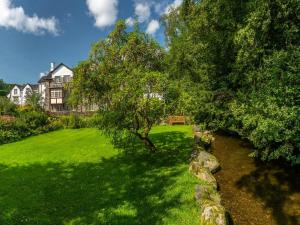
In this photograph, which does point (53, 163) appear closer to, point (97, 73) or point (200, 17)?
point (97, 73)

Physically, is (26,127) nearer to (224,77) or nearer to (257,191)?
(224,77)

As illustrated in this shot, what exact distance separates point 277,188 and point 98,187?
10480mm

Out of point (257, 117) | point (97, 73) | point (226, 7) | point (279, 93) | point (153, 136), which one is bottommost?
point (153, 136)

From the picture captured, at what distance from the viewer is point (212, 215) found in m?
12.2

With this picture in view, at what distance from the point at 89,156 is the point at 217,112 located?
11235 millimetres

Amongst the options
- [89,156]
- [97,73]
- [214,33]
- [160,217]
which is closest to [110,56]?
[97,73]

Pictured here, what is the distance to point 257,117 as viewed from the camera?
15.7 m

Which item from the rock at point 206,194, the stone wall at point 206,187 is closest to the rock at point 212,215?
the stone wall at point 206,187

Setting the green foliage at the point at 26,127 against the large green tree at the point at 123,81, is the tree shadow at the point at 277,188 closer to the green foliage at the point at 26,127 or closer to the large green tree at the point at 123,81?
the large green tree at the point at 123,81

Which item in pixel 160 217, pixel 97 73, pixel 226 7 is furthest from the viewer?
pixel 226 7

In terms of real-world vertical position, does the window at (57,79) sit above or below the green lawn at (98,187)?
above

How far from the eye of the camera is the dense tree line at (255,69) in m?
15.1

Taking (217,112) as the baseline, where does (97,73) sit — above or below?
above

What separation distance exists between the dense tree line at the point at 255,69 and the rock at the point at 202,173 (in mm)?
3253
